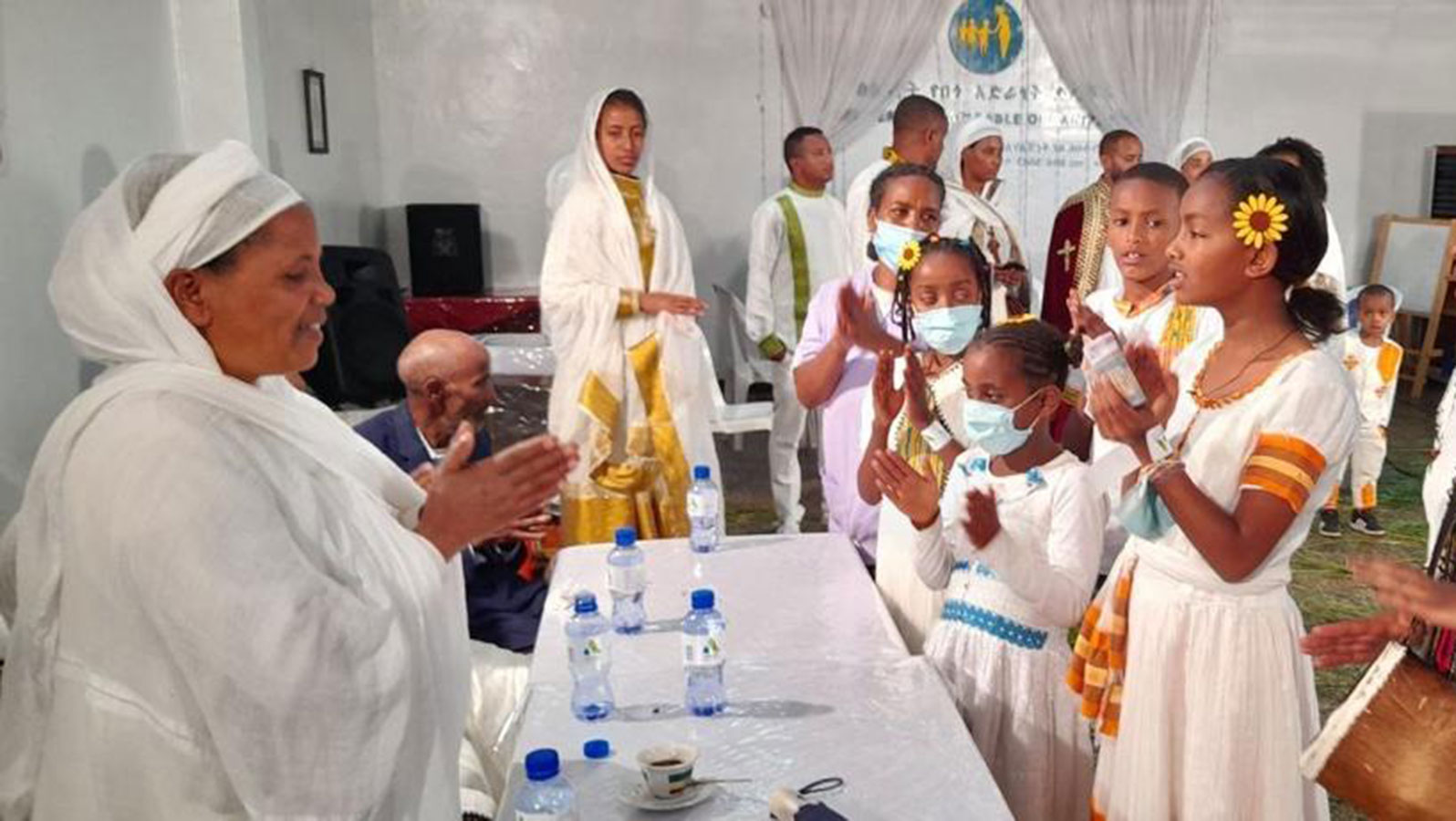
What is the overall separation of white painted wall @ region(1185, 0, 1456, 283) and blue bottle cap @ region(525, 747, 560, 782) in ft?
26.3

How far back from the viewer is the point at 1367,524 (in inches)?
205

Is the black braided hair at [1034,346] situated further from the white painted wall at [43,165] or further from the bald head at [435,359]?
the white painted wall at [43,165]

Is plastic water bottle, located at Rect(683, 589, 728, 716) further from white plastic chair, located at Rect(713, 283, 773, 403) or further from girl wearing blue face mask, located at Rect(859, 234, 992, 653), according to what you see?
white plastic chair, located at Rect(713, 283, 773, 403)

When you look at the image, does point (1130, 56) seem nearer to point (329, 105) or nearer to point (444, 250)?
point (444, 250)

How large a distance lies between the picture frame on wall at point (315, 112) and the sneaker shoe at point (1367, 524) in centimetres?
536

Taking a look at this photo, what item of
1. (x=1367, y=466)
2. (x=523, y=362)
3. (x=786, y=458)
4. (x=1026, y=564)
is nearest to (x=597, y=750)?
(x=1026, y=564)

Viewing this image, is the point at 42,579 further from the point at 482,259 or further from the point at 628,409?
the point at 482,259

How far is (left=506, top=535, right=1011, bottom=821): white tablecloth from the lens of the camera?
5.40ft

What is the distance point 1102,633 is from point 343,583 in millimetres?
1298

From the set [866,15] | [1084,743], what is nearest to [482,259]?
[866,15]

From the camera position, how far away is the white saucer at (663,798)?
161cm

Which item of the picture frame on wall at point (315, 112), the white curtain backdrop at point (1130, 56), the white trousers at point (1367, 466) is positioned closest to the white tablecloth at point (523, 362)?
the picture frame on wall at point (315, 112)

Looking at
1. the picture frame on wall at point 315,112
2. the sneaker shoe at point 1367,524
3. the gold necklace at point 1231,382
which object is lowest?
the sneaker shoe at point 1367,524

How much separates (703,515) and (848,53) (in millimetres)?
5794
